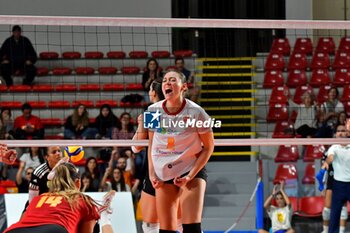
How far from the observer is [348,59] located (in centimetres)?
1764

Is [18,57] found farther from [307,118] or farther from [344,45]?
[344,45]

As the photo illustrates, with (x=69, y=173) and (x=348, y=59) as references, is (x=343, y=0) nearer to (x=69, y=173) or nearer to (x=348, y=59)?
(x=348, y=59)

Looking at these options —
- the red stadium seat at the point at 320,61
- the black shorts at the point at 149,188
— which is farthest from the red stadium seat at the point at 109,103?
the black shorts at the point at 149,188

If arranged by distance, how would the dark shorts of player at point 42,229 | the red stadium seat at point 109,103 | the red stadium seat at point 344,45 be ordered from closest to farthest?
the dark shorts of player at point 42,229 < the red stadium seat at point 109,103 < the red stadium seat at point 344,45

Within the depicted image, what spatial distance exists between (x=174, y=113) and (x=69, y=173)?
120cm

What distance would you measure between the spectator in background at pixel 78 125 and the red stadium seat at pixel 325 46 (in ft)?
19.3

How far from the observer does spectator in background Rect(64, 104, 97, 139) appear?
14.5 metres

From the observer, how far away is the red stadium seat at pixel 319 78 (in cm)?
1708

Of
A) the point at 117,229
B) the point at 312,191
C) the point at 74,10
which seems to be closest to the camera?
the point at 117,229

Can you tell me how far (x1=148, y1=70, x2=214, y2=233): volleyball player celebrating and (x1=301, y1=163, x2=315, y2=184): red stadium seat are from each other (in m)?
7.20

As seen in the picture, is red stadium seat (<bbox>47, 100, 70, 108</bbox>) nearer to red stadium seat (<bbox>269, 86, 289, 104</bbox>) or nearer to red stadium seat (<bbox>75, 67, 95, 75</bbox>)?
red stadium seat (<bbox>75, 67, 95, 75</bbox>)

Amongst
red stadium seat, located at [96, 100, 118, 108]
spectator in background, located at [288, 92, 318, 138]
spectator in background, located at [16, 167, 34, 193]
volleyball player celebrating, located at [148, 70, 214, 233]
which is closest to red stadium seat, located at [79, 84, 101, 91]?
red stadium seat, located at [96, 100, 118, 108]

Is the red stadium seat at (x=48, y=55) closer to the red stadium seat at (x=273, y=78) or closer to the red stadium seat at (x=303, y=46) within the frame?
the red stadium seat at (x=273, y=78)

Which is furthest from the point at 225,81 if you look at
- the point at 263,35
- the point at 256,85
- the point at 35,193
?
the point at 35,193
